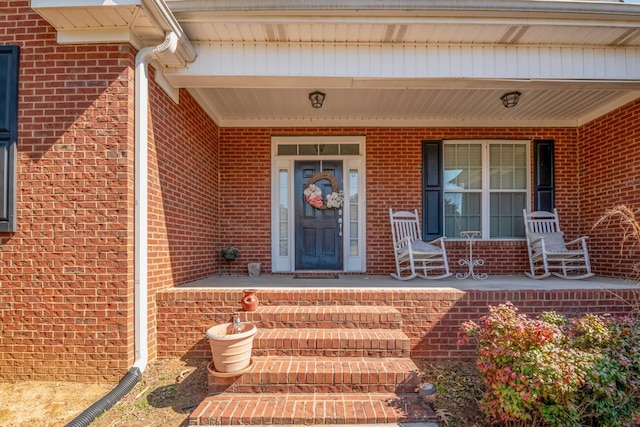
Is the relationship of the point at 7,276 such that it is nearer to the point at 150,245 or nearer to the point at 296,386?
the point at 150,245

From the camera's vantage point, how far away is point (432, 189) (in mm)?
5742

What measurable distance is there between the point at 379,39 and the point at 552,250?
367 centimetres

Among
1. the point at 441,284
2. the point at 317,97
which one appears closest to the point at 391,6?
the point at 317,97

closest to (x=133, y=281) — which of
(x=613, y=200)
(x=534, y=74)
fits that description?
(x=534, y=74)

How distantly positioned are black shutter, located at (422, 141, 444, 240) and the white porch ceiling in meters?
1.13

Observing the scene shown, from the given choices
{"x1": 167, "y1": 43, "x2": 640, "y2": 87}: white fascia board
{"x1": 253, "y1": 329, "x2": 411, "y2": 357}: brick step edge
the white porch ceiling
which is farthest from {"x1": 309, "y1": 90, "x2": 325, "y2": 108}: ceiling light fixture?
{"x1": 253, "y1": 329, "x2": 411, "y2": 357}: brick step edge

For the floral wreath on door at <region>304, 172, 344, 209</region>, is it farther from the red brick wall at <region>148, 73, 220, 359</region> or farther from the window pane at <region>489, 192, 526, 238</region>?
the window pane at <region>489, 192, 526, 238</region>

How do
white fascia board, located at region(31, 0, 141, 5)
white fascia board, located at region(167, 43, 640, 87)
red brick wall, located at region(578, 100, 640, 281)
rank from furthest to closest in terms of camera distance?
red brick wall, located at region(578, 100, 640, 281) → white fascia board, located at region(167, 43, 640, 87) → white fascia board, located at region(31, 0, 141, 5)

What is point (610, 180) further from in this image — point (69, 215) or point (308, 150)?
point (69, 215)

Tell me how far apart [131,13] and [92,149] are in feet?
3.82

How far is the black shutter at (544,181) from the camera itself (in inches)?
226

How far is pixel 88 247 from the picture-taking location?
3.17 meters

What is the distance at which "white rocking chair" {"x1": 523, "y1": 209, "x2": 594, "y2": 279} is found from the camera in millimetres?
4984

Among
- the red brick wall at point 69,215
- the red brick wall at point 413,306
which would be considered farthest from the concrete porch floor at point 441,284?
the red brick wall at point 69,215
